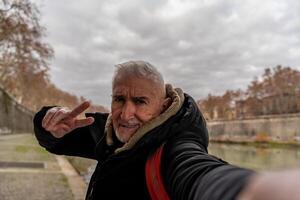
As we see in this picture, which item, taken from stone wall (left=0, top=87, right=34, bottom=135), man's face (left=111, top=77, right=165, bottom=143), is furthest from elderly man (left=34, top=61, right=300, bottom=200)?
stone wall (left=0, top=87, right=34, bottom=135)

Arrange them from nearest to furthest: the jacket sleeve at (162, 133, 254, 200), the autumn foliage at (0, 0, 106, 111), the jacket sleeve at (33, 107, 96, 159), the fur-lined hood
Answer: the jacket sleeve at (162, 133, 254, 200) < the fur-lined hood < the jacket sleeve at (33, 107, 96, 159) < the autumn foliage at (0, 0, 106, 111)

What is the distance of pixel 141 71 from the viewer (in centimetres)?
172

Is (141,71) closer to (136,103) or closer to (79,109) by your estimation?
(136,103)

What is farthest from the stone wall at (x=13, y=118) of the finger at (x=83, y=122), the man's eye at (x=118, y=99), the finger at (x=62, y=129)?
the man's eye at (x=118, y=99)

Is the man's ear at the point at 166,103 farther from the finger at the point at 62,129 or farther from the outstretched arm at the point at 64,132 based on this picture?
the finger at the point at 62,129

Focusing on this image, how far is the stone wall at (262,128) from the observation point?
39122mm

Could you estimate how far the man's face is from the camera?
1.69 metres

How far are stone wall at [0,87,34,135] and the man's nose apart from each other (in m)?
27.5

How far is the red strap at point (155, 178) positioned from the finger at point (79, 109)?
66 centimetres

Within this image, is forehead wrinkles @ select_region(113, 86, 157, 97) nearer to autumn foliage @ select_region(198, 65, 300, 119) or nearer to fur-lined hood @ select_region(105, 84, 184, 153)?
fur-lined hood @ select_region(105, 84, 184, 153)

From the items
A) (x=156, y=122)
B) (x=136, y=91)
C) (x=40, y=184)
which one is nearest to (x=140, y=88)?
(x=136, y=91)

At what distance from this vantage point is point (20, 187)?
716 centimetres

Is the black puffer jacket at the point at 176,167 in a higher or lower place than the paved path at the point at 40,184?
higher

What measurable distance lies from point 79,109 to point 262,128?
45317 mm
